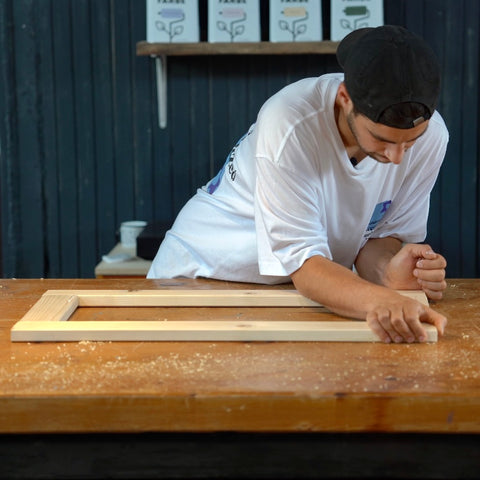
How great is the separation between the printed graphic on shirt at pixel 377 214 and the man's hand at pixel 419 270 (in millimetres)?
134

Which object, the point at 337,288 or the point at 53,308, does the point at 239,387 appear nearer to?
the point at 337,288

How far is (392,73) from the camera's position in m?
1.45

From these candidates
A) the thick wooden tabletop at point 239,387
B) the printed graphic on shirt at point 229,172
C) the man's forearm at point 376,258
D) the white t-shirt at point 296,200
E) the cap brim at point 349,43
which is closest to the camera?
the thick wooden tabletop at point 239,387

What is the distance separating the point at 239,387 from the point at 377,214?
84 cm

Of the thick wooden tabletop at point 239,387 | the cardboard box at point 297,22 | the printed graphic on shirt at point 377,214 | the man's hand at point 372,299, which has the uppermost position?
the cardboard box at point 297,22

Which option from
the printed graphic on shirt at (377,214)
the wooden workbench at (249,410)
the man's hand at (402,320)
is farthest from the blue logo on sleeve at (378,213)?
the wooden workbench at (249,410)

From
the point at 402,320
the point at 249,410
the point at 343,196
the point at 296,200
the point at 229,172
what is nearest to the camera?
the point at 249,410

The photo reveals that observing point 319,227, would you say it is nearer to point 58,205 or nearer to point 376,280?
point 376,280

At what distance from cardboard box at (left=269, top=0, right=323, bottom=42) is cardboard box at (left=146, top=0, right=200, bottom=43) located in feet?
1.07

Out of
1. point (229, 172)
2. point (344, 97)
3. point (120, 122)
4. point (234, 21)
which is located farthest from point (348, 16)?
point (344, 97)

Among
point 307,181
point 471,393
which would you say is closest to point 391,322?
point 471,393

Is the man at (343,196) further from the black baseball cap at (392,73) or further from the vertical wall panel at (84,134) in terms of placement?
the vertical wall panel at (84,134)

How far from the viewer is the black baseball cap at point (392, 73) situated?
4.75 feet

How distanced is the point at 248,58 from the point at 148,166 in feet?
2.12
